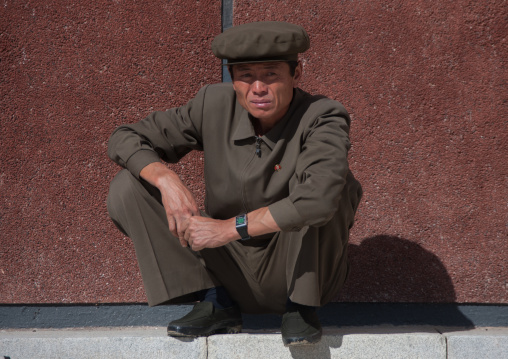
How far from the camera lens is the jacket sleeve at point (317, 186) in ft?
7.73

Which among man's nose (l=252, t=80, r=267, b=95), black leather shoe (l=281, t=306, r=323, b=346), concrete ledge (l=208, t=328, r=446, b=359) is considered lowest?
concrete ledge (l=208, t=328, r=446, b=359)

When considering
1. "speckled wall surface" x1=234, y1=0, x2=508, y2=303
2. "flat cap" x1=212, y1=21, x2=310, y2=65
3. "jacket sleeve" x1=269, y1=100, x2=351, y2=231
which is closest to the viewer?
"jacket sleeve" x1=269, y1=100, x2=351, y2=231

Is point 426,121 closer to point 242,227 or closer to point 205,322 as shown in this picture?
point 242,227

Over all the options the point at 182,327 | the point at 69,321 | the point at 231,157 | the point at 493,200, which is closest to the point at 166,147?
the point at 231,157

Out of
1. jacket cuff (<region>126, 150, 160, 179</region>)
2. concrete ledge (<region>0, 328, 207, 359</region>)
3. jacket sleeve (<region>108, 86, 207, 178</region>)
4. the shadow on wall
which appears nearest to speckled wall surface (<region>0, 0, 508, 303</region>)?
the shadow on wall

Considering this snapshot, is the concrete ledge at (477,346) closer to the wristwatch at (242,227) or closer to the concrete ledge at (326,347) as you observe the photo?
the concrete ledge at (326,347)

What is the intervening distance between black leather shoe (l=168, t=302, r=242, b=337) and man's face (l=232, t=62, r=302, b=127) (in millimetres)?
866

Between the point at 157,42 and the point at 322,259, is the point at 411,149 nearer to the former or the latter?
the point at 322,259

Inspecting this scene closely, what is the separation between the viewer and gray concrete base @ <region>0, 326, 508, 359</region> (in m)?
2.73

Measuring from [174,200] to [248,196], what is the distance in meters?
0.35

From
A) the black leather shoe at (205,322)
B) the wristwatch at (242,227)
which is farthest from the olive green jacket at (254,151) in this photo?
the black leather shoe at (205,322)

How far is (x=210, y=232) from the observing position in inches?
96.6

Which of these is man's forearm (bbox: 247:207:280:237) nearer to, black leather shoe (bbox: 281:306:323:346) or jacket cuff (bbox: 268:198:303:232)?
jacket cuff (bbox: 268:198:303:232)

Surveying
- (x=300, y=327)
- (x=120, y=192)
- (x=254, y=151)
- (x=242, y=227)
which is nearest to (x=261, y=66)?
(x=254, y=151)
